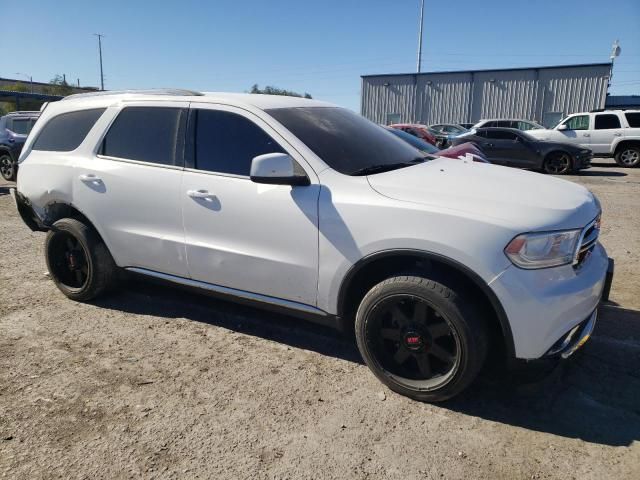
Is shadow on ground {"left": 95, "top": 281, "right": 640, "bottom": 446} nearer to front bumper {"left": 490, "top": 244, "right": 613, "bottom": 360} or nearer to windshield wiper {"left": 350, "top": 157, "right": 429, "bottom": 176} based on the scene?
front bumper {"left": 490, "top": 244, "right": 613, "bottom": 360}

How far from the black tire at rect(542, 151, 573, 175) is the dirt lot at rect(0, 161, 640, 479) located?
11.0 meters

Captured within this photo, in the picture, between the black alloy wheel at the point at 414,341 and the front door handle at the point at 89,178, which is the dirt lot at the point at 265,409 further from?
the front door handle at the point at 89,178

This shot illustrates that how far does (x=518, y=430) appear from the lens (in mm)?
2549

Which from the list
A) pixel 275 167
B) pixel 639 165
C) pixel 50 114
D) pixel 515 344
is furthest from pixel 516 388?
pixel 639 165

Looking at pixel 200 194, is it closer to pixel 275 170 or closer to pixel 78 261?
pixel 275 170

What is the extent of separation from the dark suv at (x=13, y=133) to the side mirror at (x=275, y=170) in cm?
1102

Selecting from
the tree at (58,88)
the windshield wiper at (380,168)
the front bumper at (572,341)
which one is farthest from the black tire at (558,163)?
the tree at (58,88)

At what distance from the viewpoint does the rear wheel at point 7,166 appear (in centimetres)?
1166

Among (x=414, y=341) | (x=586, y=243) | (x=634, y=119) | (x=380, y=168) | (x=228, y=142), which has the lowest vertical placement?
(x=414, y=341)

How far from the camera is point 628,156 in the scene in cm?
1549

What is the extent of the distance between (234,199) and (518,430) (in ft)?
7.00

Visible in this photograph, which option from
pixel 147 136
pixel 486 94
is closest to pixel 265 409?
pixel 147 136

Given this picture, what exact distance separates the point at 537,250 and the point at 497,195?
0.40 meters

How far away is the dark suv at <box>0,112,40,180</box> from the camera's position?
37.6ft
